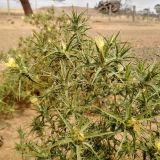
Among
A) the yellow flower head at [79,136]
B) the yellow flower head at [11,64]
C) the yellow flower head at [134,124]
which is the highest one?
the yellow flower head at [11,64]

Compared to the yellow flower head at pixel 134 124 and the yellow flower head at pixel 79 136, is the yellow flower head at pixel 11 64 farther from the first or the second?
the yellow flower head at pixel 134 124

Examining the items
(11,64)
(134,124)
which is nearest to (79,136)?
(134,124)

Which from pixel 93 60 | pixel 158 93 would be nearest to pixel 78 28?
pixel 93 60

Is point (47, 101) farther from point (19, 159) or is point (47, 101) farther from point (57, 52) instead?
point (19, 159)

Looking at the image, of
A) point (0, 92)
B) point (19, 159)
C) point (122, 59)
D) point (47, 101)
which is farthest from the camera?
point (0, 92)

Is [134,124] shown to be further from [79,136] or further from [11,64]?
[11,64]

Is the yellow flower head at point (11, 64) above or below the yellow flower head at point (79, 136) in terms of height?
above

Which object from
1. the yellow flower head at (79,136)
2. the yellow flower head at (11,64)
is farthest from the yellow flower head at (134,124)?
the yellow flower head at (11,64)

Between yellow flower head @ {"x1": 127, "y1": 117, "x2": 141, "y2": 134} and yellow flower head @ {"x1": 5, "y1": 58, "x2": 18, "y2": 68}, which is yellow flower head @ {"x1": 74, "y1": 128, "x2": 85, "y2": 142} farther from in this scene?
yellow flower head @ {"x1": 5, "y1": 58, "x2": 18, "y2": 68}

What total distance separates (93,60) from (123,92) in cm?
34

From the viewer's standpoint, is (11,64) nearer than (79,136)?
No

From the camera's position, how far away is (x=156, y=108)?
297 cm

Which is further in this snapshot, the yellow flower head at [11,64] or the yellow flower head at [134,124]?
the yellow flower head at [11,64]

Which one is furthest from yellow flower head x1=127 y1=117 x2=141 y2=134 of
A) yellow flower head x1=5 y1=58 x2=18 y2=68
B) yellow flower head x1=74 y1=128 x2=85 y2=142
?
yellow flower head x1=5 y1=58 x2=18 y2=68
